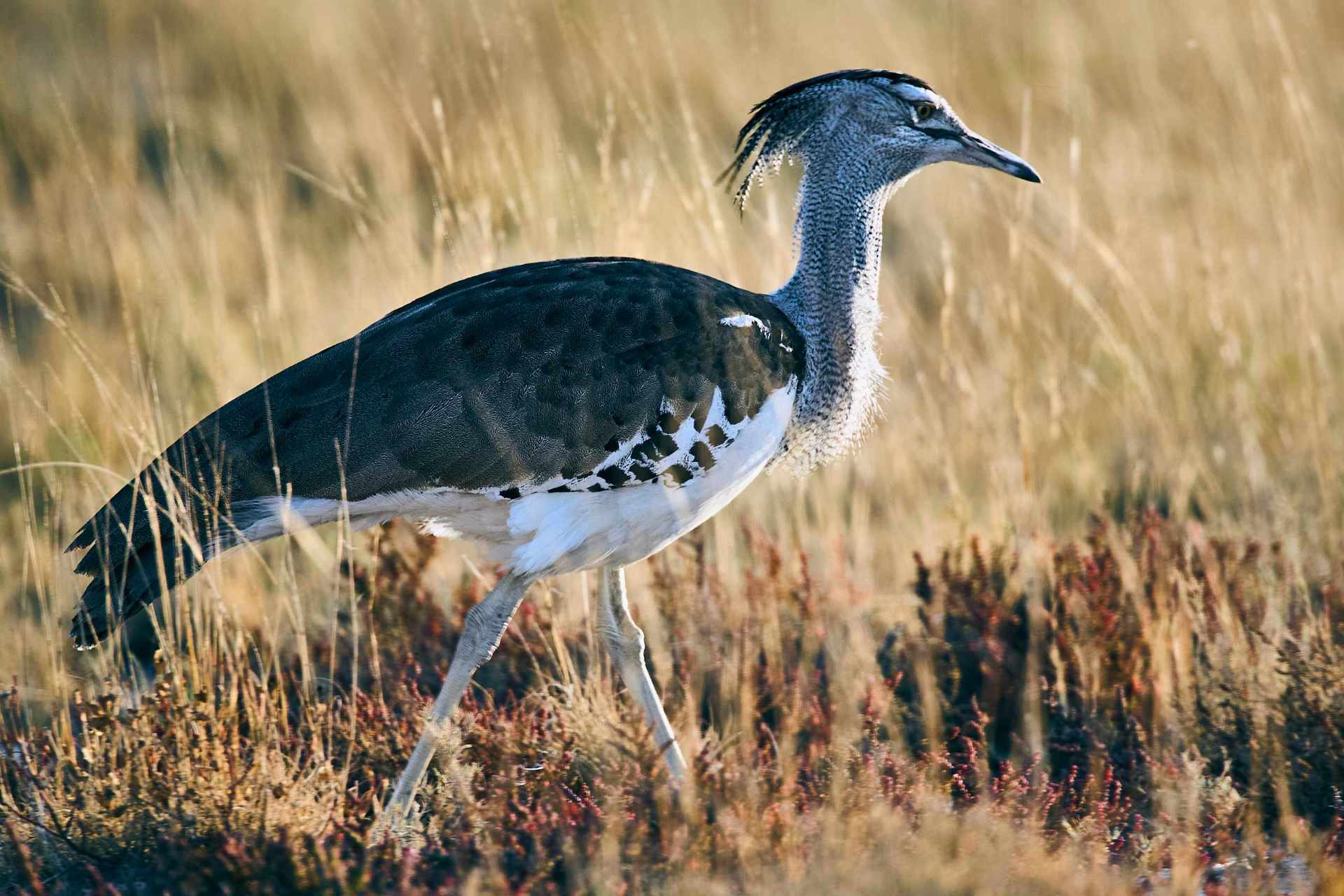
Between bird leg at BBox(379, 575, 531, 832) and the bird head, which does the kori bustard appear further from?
the bird head

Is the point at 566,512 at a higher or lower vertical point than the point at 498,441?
lower

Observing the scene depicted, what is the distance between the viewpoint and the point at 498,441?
376cm

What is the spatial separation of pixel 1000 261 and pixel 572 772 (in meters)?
4.52

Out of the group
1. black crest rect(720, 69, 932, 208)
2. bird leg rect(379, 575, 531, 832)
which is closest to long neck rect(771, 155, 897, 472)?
black crest rect(720, 69, 932, 208)

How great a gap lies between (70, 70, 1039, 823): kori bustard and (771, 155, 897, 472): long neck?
4.7 inches

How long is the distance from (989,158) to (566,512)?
1.65 m

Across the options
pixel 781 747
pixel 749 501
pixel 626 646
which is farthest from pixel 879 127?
pixel 749 501

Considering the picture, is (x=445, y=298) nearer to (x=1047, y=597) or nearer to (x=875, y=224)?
(x=875, y=224)

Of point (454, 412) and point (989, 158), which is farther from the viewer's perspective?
point (989, 158)

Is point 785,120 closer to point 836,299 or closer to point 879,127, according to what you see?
point 879,127

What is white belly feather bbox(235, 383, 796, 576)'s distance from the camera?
3.78 metres

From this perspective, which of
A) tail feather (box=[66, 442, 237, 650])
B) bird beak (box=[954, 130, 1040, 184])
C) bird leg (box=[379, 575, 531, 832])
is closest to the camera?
tail feather (box=[66, 442, 237, 650])

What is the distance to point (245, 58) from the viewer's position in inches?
355

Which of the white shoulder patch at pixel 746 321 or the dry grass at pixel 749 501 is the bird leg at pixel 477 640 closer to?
the dry grass at pixel 749 501
